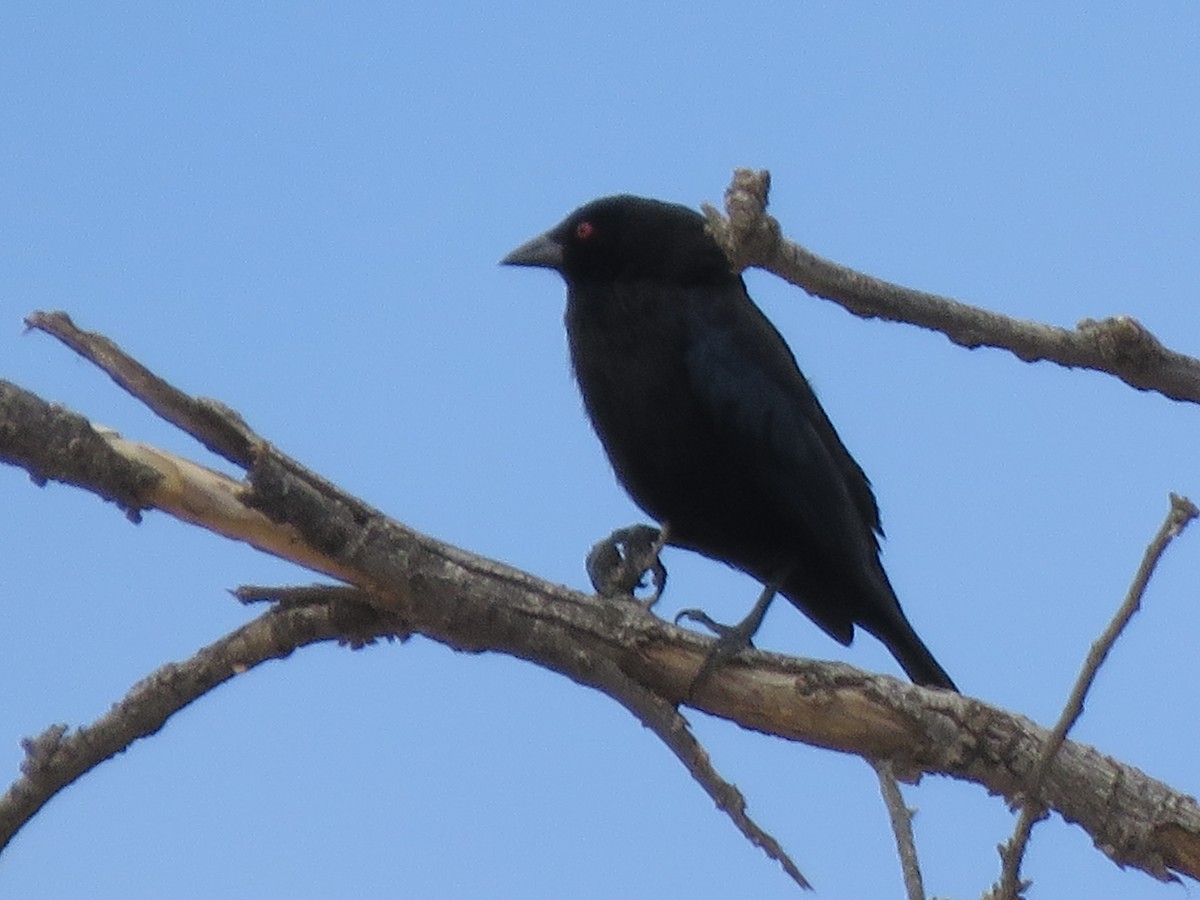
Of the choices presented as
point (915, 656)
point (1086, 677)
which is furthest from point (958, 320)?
point (915, 656)

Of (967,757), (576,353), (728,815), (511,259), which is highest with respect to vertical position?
(511,259)

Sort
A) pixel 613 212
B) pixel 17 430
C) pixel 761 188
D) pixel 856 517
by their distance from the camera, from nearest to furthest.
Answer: pixel 761 188, pixel 17 430, pixel 856 517, pixel 613 212

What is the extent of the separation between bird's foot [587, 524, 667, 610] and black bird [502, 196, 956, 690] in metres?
0.12

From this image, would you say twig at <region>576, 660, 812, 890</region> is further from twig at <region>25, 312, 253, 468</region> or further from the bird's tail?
the bird's tail

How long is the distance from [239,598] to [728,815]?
1.05 m

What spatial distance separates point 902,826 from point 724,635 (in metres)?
0.62

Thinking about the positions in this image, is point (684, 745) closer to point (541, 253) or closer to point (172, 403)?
point (172, 403)

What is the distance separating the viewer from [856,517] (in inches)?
186

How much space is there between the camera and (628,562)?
438 cm

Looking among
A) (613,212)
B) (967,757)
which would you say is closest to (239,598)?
(967,757)

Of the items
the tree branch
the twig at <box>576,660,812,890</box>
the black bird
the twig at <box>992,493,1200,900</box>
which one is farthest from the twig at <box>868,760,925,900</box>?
the black bird

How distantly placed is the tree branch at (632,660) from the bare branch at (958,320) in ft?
2.65

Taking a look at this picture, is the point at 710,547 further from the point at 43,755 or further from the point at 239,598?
the point at 43,755

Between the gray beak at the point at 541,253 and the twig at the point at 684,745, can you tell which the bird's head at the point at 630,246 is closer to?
the gray beak at the point at 541,253
